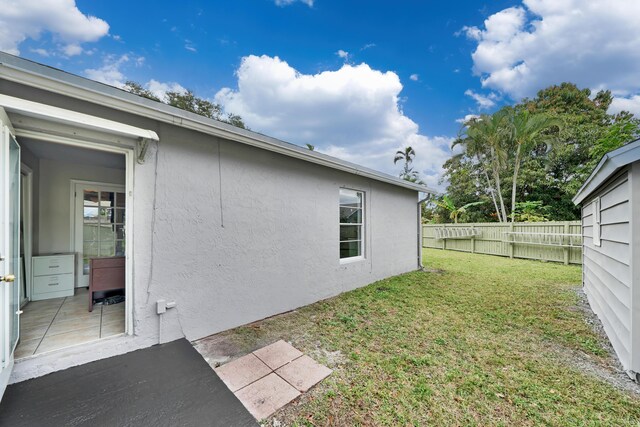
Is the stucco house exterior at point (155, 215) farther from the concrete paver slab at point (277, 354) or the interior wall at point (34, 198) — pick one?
the concrete paver slab at point (277, 354)

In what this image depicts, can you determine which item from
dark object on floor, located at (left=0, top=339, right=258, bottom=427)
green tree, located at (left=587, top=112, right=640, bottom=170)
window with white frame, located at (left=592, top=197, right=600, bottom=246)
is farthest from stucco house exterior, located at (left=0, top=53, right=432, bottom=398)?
green tree, located at (left=587, top=112, right=640, bottom=170)

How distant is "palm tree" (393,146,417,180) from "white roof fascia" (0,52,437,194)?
21663mm

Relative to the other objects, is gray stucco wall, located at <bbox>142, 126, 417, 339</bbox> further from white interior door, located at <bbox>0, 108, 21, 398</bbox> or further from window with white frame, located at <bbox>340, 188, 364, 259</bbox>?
white interior door, located at <bbox>0, 108, 21, 398</bbox>

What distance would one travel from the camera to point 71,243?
465cm

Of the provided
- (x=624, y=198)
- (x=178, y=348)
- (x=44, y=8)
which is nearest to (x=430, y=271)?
(x=624, y=198)

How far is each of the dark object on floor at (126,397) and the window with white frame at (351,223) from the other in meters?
3.71

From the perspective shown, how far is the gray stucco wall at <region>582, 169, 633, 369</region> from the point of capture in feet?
8.74

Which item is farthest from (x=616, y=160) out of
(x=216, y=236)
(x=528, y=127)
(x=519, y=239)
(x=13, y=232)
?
(x=528, y=127)

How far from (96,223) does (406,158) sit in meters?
23.4

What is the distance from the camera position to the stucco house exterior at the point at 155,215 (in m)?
2.26

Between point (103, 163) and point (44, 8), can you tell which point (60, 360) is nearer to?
point (103, 163)

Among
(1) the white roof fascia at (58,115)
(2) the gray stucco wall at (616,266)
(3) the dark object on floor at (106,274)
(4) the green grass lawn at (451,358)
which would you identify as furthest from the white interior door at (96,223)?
(2) the gray stucco wall at (616,266)

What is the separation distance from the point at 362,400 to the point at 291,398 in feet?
2.06

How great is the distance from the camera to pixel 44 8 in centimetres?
545
